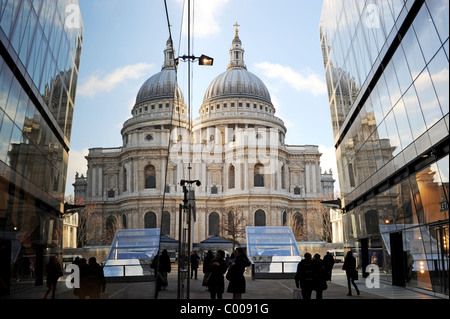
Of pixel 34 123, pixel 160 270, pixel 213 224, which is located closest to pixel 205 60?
pixel 34 123

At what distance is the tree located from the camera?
2958 inches

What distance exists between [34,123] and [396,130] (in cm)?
1181

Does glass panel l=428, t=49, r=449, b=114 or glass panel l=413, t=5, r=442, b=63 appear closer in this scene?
glass panel l=428, t=49, r=449, b=114

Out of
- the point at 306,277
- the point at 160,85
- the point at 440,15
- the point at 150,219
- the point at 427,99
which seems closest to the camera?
the point at 160,85

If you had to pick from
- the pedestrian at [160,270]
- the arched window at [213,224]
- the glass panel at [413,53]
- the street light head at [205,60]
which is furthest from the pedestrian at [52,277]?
the arched window at [213,224]

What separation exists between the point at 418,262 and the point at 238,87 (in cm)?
9039

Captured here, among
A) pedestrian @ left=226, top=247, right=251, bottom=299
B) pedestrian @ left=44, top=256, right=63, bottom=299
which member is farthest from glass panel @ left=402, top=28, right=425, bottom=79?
pedestrian @ left=44, top=256, right=63, bottom=299

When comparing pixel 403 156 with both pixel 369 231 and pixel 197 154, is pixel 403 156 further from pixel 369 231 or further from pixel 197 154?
pixel 197 154

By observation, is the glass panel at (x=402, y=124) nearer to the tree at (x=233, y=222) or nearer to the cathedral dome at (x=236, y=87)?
the tree at (x=233, y=222)

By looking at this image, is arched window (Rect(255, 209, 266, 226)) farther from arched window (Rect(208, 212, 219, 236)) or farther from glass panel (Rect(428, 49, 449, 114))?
glass panel (Rect(428, 49, 449, 114))

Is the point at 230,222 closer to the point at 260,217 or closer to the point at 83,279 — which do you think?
the point at 260,217

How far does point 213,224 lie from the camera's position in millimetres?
80500

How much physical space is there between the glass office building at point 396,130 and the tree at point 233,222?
4650cm

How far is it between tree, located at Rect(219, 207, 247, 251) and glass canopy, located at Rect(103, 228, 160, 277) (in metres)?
60.2
